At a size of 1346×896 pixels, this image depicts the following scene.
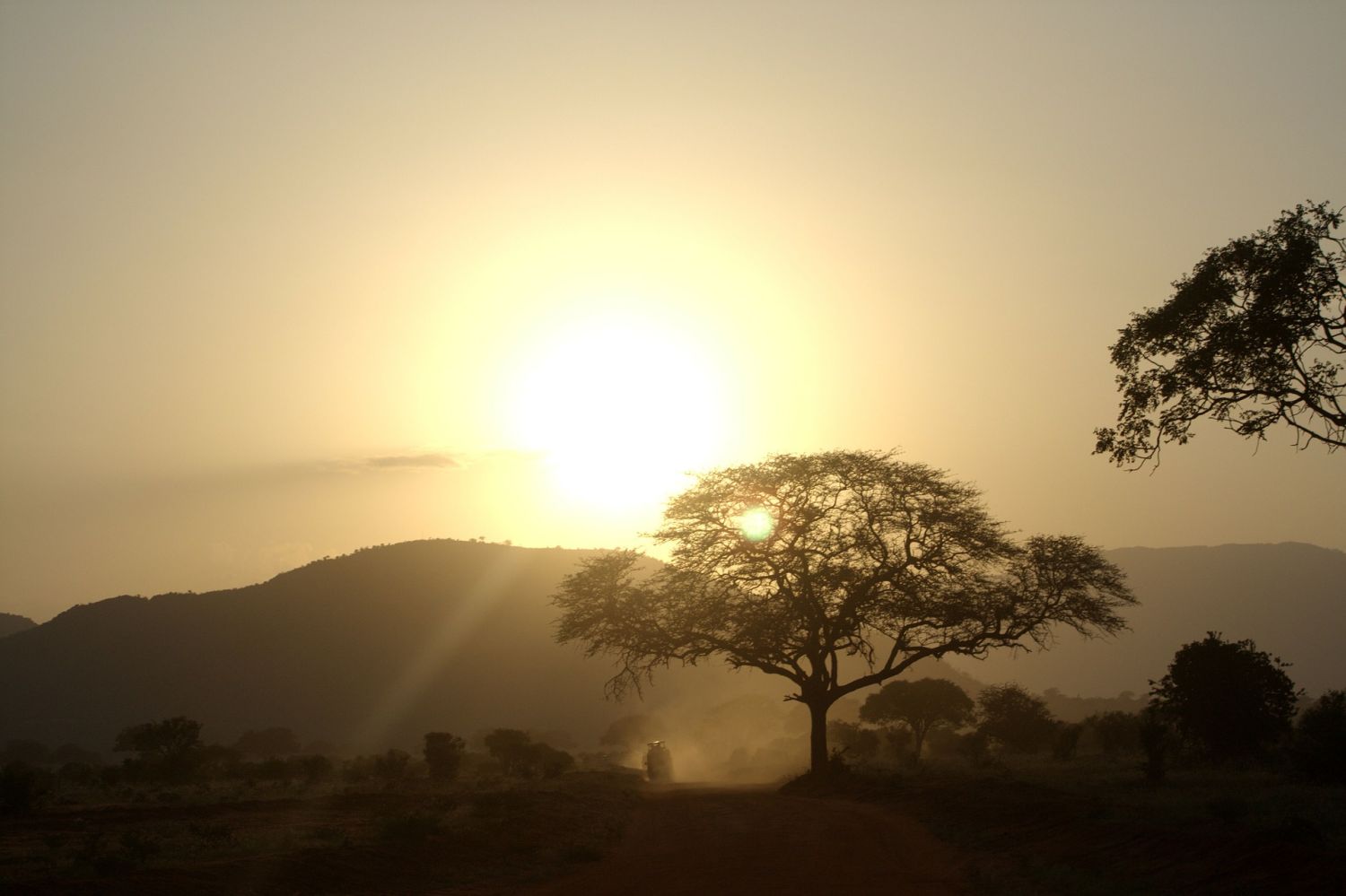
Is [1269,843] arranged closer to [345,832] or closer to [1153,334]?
[1153,334]

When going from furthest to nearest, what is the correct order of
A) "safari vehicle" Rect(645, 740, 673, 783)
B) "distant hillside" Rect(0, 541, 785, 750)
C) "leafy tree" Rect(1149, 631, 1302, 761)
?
1. "distant hillside" Rect(0, 541, 785, 750)
2. "safari vehicle" Rect(645, 740, 673, 783)
3. "leafy tree" Rect(1149, 631, 1302, 761)

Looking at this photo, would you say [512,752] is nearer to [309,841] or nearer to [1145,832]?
[309,841]

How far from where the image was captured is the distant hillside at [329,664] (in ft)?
367

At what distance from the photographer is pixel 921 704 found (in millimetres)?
53094

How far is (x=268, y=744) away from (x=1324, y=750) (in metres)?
78.2

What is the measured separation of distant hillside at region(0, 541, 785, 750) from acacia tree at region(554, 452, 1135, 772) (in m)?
72.5

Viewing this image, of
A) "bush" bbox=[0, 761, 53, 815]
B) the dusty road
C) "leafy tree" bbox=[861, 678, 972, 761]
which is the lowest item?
the dusty road

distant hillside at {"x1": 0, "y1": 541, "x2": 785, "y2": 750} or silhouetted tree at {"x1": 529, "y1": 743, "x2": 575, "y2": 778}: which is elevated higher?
distant hillside at {"x1": 0, "y1": 541, "x2": 785, "y2": 750}

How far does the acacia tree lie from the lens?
35938 millimetres

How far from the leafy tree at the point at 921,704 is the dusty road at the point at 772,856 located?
25914mm

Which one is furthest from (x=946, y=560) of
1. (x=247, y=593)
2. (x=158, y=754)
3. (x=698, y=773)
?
(x=247, y=593)

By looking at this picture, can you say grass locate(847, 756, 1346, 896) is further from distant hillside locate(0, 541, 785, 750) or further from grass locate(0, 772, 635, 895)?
distant hillside locate(0, 541, 785, 750)

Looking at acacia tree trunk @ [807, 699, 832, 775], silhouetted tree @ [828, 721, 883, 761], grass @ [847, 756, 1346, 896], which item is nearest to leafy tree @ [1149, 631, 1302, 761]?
grass @ [847, 756, 1346, 896]

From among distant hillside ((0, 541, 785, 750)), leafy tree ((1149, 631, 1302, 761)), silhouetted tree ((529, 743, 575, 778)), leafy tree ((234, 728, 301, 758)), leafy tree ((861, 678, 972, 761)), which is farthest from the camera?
distant hillside ((0, 541, 785, 750))
